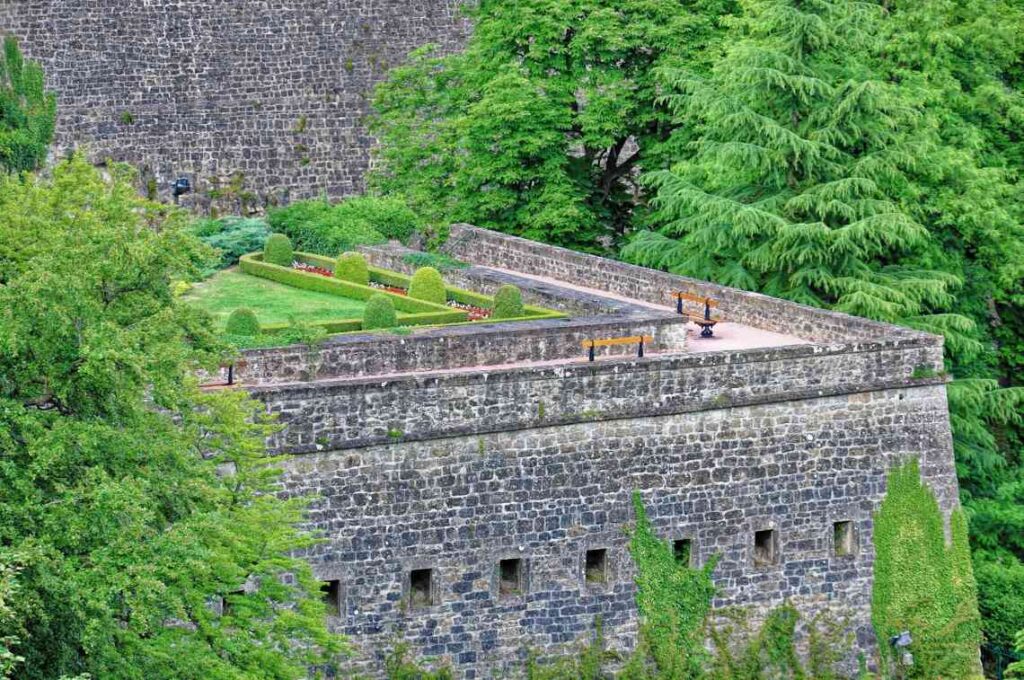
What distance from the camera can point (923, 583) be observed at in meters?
39.6

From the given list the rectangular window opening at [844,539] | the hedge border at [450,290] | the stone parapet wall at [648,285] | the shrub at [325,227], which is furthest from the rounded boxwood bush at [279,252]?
the rectangular window opening at [844,539]

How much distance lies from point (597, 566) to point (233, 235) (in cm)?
1629

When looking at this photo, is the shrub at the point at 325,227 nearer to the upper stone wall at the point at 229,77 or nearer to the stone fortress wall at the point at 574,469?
the upper stone wall at the point at 229,77

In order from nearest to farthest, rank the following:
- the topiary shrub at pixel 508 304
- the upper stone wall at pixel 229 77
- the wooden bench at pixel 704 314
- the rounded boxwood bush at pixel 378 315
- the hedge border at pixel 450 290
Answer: the rounded boxwood bush at pixel 378 315 → the wooden bench at pixel 704 314 → the topiary shrub at pixel 508 304 → the hedge border at pixel 450 290 → the upper stone wall at pixel 229 77

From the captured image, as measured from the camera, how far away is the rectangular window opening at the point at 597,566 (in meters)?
37.2

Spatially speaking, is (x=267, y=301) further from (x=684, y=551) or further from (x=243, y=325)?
(x=684, y=551)

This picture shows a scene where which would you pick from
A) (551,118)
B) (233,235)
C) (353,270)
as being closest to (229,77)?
(233,235)

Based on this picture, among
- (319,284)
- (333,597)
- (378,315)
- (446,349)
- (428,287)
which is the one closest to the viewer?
(333,597)

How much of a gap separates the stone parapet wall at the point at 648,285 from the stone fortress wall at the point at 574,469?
0.51 m

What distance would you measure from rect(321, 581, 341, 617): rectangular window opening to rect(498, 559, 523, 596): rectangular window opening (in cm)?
269

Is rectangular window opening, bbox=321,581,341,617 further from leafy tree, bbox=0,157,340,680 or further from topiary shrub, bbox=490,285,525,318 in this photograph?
topiary shrub, bbox=490,285,525,318

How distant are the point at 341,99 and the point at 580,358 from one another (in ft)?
66.2

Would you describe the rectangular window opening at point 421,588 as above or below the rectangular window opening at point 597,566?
below

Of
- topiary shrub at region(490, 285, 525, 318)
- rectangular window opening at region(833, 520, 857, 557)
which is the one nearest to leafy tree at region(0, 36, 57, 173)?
topiary shrub at region(490, 285, 525, 318)
